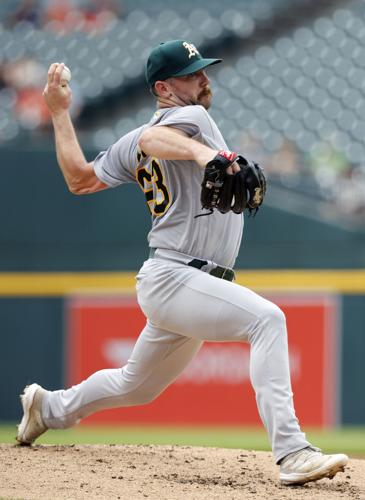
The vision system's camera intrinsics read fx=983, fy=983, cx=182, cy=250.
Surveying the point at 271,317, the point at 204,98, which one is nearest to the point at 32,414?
the point at 271,317

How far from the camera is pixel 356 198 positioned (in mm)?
9031

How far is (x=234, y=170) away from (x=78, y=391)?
51.9 inches

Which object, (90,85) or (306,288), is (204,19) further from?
(306,288)

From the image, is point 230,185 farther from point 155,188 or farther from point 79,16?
point 79,16

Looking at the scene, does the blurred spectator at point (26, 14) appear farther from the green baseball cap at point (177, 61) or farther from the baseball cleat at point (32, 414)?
the green baseball cap at point (177, 61)

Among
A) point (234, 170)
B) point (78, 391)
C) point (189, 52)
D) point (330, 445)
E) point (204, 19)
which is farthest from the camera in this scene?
point (204, 19)

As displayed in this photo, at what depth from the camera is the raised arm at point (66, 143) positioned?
4.11 m

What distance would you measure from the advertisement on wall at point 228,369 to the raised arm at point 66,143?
4442 mm

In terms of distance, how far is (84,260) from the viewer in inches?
350

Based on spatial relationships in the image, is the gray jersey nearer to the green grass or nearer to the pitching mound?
the pitching mound

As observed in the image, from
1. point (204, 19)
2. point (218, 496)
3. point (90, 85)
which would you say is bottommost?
point (218, 496)

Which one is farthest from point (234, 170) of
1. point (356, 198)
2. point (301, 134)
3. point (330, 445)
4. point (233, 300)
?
point (301, 134)

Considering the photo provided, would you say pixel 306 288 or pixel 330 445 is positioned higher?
pixel 306 288

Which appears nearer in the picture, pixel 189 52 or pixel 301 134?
pixel 189 52
